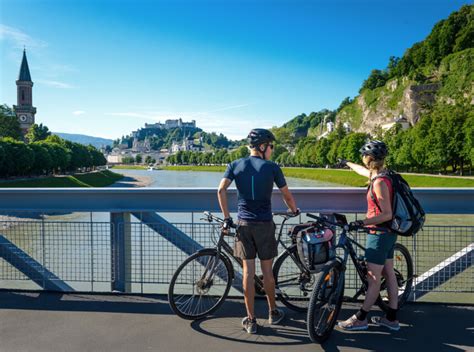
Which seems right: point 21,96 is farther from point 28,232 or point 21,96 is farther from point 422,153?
point 28,232

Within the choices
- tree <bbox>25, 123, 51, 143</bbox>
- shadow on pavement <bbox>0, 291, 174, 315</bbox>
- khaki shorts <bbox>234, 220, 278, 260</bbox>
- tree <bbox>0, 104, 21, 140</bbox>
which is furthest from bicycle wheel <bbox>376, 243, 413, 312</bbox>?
tree <bbox>25, 123, 51, 143</bbox>

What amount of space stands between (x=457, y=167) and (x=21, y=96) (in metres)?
150

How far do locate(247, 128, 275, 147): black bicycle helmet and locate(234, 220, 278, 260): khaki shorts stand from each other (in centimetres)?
76

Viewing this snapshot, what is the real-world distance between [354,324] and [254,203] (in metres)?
1.53

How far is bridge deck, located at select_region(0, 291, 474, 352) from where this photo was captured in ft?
13.4

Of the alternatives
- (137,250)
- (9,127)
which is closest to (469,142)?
(137,250)

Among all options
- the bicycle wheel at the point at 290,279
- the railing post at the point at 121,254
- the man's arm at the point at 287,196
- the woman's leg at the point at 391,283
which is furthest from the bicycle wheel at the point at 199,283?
the woman's leg at the point at 391,283

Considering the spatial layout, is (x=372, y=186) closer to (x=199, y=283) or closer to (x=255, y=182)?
(x=255, y=182)

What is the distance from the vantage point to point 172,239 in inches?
217

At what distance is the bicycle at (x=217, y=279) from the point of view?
4.72m

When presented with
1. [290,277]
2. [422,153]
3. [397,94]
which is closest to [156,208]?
[290,277]

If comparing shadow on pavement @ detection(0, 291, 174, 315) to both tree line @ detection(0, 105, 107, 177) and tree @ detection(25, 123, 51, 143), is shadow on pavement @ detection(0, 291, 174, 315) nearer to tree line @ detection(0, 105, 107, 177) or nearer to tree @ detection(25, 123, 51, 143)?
tree line @ detection(0, 105, 107, 177)

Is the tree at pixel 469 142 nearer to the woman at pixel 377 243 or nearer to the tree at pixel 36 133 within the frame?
the woman at pixel 377 243

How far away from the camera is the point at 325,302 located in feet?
13.8
